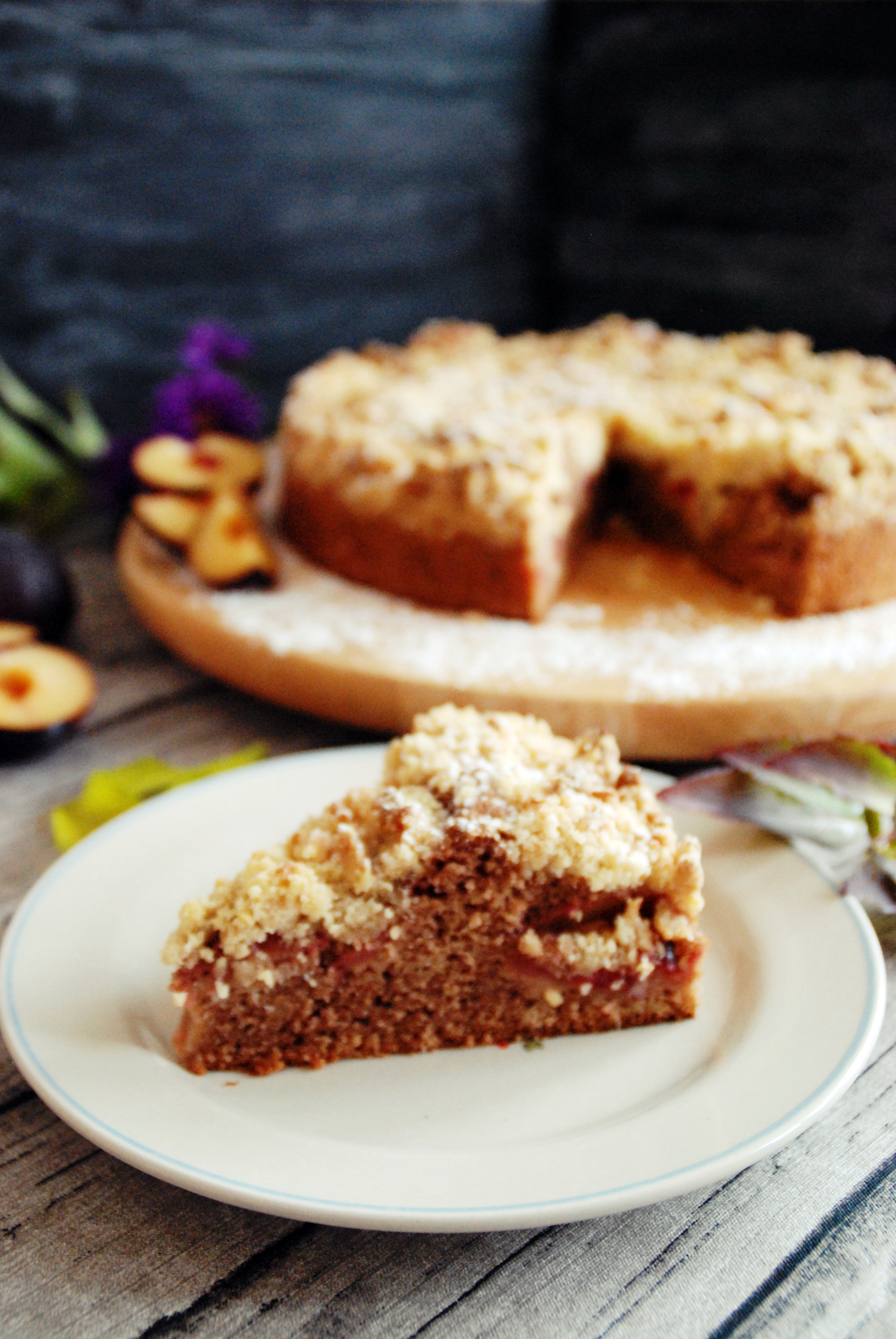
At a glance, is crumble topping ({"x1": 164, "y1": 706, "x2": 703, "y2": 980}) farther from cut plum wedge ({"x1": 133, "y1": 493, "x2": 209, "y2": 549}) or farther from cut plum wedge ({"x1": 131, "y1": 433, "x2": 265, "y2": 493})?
cut plum wedge ({"x1": 131, "y1": 433, "x2": 265, "y2": 493})

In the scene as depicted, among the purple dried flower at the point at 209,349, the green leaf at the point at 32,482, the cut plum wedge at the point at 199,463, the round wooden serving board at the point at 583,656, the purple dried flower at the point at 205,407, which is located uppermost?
the purple dried flower at the point at 209,349

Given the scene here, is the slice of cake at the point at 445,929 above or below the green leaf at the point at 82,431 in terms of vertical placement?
above

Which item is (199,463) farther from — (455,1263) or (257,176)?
(455,1263)

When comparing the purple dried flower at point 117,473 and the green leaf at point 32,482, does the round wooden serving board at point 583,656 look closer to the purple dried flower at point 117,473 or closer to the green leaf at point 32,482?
the purple dried flower at point 117,473

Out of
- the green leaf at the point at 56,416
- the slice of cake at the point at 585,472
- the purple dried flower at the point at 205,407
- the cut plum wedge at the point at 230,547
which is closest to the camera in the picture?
the slice of cake at the point at 585,472

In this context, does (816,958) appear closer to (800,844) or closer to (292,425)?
(800,844)

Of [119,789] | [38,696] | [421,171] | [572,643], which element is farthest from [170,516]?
[421,171]

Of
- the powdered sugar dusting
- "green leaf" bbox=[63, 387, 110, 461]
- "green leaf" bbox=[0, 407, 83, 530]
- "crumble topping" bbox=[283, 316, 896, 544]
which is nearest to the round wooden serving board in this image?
the powdered sugar dusting

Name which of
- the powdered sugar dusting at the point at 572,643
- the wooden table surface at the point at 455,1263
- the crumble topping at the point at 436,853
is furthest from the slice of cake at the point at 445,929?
the powdered sugar dusting at the point at 572,643
